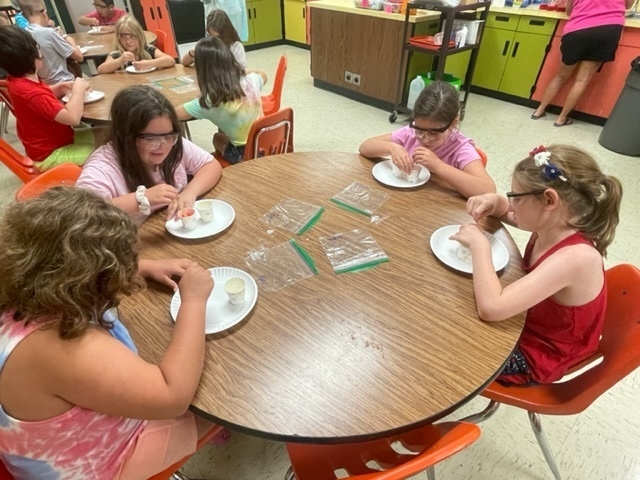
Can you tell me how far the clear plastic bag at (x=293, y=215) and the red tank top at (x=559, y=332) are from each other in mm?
646

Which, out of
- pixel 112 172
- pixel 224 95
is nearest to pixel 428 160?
pixel 112 172

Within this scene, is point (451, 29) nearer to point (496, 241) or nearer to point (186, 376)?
point (496, 241)

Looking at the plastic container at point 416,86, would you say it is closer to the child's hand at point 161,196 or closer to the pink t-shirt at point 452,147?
the pink t-shirt at point 452,147

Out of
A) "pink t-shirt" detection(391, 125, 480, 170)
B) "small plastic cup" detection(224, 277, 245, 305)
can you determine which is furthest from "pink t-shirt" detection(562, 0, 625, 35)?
"small plastic cup" detection(224, 277, 245, 305)

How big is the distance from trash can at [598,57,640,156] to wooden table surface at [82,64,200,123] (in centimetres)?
338

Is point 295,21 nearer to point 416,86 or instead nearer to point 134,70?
point 416,86

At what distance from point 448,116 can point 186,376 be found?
1267 mm

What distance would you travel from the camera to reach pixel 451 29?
325cm

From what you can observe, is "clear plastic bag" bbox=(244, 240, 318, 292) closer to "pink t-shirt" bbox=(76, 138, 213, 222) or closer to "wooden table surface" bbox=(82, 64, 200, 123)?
"pink t-shirt" bbox=(76, 138, 213, 222)

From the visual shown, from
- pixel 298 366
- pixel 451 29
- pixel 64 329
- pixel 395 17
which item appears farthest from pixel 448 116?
pixel 395 17

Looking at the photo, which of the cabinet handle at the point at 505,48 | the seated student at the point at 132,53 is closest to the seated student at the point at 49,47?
the seated student at the point at 132,53

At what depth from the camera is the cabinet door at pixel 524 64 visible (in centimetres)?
387

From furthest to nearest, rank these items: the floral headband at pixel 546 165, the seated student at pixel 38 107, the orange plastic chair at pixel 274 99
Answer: the orange plastic chair at pixel 274 99 → the seated student at pixel 38 107 → the floral headband at pixel 546 165

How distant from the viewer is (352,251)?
1111mm
